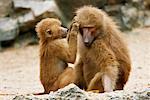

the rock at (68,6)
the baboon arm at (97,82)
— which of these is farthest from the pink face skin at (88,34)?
the rock at (68,6)

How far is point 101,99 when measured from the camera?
4992mm

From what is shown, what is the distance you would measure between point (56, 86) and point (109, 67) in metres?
1.28

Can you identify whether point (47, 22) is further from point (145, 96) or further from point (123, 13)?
point (123, 13)

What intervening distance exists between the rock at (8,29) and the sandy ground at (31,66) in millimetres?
357

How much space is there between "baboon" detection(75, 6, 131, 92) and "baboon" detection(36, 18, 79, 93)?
81 cm

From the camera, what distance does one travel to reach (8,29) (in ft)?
46.5

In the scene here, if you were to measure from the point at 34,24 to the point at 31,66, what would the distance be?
2.30m

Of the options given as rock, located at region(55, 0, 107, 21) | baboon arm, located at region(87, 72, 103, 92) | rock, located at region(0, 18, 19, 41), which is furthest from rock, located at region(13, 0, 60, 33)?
baboon arm, located at region(87, 72, 103, 92)

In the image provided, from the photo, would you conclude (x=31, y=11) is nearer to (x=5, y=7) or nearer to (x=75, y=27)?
(x=5, y=7)

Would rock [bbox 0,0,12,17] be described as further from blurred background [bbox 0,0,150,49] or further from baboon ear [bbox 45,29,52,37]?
baboon ear [bbox 45,29,52,37]

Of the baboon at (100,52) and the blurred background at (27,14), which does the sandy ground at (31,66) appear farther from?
the baboon at (100,52)

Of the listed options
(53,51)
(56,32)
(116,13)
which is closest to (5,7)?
(116,13)

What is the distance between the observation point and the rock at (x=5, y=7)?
14.5 m

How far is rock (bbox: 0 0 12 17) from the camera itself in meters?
14.5
